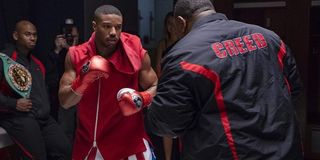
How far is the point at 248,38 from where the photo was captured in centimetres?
182

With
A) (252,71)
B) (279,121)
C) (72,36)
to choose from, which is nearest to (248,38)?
(252,71)

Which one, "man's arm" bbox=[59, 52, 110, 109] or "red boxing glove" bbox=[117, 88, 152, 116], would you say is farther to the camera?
"man's arm" bbox=[59, 52, 110, 109]

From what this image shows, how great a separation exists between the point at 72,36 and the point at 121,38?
1.82 metres

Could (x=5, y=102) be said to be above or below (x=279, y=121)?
below

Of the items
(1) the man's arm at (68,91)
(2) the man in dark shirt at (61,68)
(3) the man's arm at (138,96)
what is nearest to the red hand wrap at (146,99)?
(3) the man's arm at (138,96)

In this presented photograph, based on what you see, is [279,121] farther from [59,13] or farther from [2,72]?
[59,13]

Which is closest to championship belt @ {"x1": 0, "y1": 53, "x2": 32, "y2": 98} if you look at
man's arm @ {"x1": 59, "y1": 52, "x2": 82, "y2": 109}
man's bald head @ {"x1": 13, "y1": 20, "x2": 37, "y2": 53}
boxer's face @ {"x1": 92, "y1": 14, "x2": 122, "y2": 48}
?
man's bald head @ {"x1": 13, "y1": 20, "x2": 37, "y2": 53}

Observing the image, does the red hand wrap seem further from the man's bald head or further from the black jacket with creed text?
the man's bald head

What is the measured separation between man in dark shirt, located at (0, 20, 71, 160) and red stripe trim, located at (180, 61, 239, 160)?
6.80ft

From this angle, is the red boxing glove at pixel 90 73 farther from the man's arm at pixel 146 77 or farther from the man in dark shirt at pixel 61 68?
the man in dark shirt at pixel 61 68

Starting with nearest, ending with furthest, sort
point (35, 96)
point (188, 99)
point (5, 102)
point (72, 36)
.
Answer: point (188, 99), point (5, 102), point (35, 96), point (72, 36)

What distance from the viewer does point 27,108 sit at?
3479mm

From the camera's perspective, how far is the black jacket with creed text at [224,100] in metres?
1.71

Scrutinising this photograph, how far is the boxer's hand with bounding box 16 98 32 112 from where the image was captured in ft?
11.2
